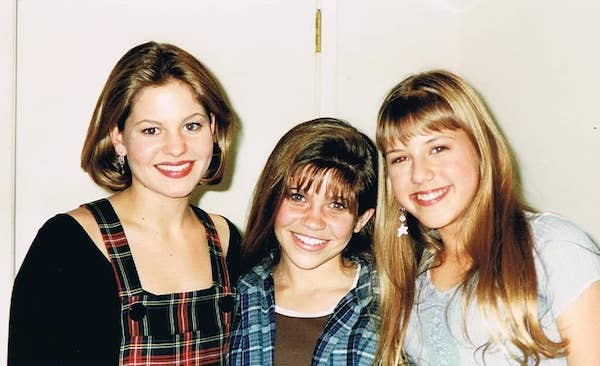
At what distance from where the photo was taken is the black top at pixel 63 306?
1.35m

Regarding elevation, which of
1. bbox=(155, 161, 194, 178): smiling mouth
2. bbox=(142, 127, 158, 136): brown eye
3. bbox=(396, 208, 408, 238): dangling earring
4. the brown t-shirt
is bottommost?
the brown t-shirt

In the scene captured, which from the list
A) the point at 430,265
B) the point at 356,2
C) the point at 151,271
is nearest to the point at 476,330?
the point at 430,265

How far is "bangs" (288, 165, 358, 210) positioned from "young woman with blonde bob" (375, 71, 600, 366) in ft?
0.30

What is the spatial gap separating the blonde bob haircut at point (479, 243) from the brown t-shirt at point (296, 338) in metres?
0.15

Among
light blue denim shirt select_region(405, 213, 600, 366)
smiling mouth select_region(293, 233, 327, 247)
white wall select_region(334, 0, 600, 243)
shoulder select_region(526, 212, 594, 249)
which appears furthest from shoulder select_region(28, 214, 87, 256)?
white wall select_region(334, 0, 600, 243)

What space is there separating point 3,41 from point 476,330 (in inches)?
63.2

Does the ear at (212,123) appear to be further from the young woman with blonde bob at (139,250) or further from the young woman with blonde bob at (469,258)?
the young woman with blonde bob at (469,258)

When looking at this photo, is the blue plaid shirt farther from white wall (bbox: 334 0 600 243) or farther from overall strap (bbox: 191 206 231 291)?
white wall (bbox: 334 0 600 243)

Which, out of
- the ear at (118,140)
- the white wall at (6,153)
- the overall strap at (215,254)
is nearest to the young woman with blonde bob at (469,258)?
the overall strap at (215,254)

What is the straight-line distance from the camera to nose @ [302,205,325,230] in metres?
1.56

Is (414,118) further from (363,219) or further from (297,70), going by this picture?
(297,70)

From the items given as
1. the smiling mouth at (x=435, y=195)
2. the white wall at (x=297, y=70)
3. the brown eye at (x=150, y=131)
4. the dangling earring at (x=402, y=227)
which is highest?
the white wall at (x=297, y=70)

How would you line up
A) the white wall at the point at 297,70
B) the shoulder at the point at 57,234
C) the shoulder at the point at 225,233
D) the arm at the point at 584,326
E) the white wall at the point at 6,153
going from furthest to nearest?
1. the white wall at the point at 6,153
2. the white wall at the point at 297,70
3. the shoulder at the point at 225,233
4. the shoulder at the point at 57,234
5. the arm at the point at 584,326

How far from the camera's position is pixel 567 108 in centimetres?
183
